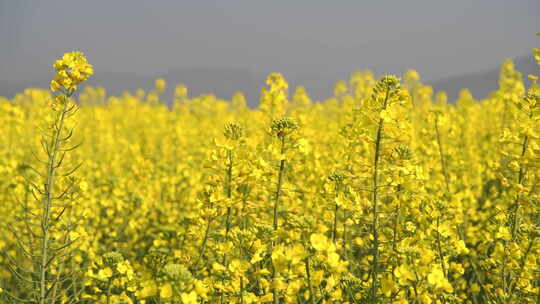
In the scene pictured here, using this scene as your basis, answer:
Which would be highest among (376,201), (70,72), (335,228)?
(70,72)

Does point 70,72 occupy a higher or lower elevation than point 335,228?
higher

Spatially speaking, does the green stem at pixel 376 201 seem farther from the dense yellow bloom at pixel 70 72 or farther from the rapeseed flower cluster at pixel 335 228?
the dense yellow bloom at pixel 70 72

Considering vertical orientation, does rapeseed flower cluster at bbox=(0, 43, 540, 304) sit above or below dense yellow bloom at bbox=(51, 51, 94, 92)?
below

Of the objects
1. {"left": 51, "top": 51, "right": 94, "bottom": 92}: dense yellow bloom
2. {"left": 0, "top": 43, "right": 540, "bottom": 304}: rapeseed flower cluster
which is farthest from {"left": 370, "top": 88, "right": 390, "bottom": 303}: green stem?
{"left": 51, "top": 51, "right": 94, "bottom": 92}: dense yellow bloom

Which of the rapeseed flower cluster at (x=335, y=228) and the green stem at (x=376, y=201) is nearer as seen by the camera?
the rapeseed flower cluster at (x=335, y=228)

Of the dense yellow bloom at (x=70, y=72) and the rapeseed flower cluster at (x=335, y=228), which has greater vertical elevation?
the dense yellow bloom at (x=70, y=72)

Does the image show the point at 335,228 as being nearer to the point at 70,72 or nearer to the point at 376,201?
the point at 376,201

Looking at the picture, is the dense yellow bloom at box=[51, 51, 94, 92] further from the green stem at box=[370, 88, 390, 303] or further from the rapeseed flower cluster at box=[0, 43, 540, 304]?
the green stem at box=[370, 88, 390, 303]

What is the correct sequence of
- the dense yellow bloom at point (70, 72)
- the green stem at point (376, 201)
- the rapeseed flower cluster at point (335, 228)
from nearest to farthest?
the rapeseed flower cluster at point (335, 228), the green stem at point (376, 201), the dense yellow bloom at point (70, 72)

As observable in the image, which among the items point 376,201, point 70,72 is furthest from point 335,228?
point 70,72

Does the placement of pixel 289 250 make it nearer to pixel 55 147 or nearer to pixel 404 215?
pixel 404 215

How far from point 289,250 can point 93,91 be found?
27.7 meters

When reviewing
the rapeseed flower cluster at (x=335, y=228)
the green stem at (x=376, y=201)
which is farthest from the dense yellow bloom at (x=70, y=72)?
the green stem at (x=376, y=201)

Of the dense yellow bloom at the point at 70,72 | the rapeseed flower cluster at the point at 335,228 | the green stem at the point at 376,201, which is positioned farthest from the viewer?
the dense yellow bloom at the point at 70,72
